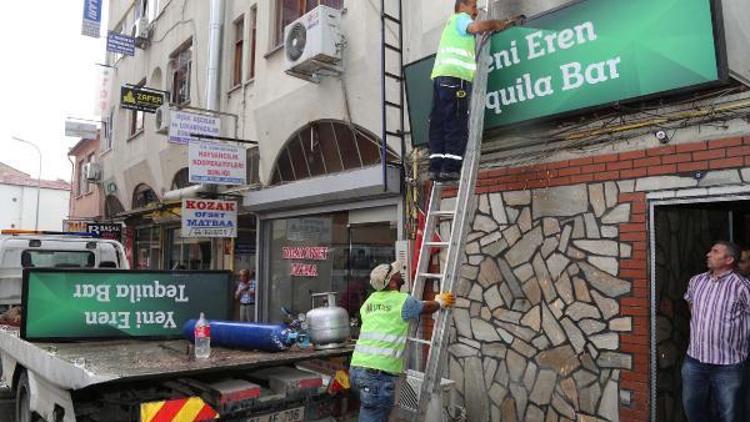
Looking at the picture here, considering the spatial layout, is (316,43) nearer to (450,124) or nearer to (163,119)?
(450,124)

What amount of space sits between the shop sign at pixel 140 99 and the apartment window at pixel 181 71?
1.55 feet

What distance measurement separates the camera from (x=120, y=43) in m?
18.0

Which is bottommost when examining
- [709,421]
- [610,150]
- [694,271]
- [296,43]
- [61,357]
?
[709,421]

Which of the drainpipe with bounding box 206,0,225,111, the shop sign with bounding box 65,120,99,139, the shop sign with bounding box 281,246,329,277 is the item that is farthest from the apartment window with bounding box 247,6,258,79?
the shop sign with bounding box 65,120,99,139

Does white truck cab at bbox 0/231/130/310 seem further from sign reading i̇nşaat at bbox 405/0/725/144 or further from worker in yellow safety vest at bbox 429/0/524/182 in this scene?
sign reading i̇nşaat at bbox 405/0/725/144

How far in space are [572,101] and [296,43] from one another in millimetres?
4988

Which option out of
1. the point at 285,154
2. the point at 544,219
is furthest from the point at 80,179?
the point at 544,219

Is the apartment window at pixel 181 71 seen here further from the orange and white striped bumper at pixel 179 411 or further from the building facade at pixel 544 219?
the orange and white striped bumper at pixel 179 411

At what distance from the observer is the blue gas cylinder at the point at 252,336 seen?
15.9ft

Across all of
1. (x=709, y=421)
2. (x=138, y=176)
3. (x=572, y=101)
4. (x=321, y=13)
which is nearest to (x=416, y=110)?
(x=572, y=101)

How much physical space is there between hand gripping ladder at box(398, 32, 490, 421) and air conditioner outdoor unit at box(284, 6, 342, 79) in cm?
359

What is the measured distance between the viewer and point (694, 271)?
5.52 m

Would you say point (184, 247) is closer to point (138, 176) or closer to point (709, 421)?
point (138, 176)

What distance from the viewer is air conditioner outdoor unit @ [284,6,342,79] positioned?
8.86 metres
